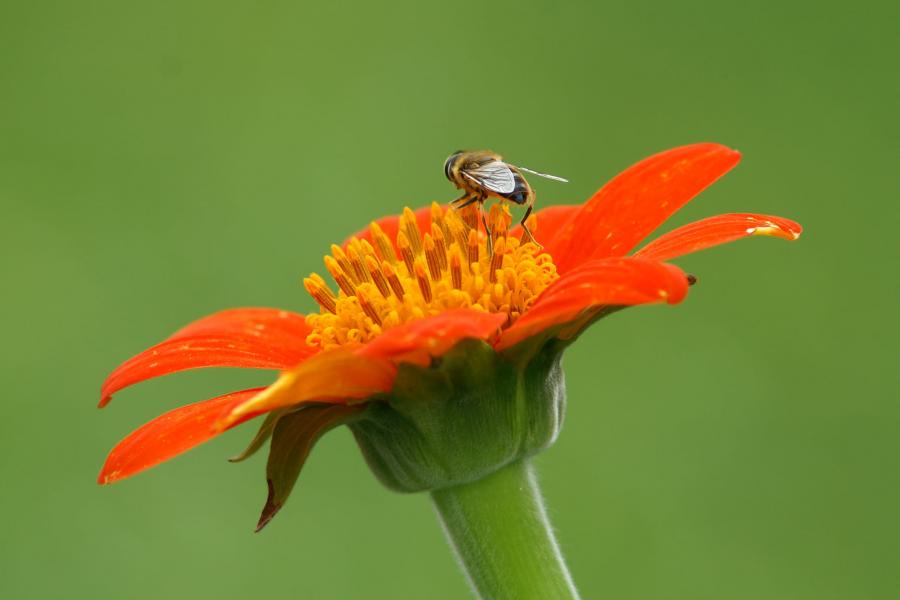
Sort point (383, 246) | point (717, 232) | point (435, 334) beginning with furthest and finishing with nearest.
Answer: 1. point (383, 246)
2. point (717, 232)
3. point (435, 334)

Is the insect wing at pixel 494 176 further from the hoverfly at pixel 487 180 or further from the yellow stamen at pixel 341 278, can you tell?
the yellow stamen at pixel 341 278

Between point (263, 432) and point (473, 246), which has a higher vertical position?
point (473, 246)

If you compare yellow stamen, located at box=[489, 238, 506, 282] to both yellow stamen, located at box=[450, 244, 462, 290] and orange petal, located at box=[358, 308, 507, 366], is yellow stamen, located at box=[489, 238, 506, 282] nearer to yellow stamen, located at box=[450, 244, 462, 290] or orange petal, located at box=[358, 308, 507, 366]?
yellow stamen, located at box=[450, 244, 462, 290]

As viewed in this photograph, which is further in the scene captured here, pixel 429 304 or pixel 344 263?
pixel 344 263

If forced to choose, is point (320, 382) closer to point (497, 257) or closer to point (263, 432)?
point (263, 432)

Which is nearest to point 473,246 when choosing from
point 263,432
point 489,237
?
point 489,237

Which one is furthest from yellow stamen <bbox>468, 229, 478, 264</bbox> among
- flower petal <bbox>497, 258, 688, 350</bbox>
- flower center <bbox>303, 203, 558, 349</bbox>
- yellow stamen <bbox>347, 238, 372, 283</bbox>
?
flower petal <bbox>497, 258, 688, 350</bbox>
